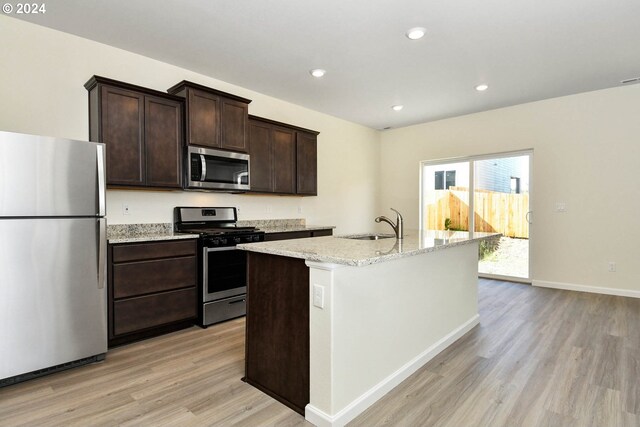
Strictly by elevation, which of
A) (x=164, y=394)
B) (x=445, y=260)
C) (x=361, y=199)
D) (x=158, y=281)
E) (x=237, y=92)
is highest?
(x=237, y=92)

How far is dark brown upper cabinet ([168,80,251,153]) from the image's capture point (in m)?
3.38

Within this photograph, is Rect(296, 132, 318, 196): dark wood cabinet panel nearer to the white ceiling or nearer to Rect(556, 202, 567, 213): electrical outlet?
the white ceiling

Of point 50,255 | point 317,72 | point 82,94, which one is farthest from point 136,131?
point 317,72

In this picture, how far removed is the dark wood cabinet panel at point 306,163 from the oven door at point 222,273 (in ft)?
5.10

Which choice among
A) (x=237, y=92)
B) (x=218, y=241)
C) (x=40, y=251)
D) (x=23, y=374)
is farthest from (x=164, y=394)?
(x=237, y=92)

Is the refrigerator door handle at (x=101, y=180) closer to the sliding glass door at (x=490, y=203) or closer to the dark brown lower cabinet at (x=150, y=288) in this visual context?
the dark brown lower cabinet at (x=150, y=288)

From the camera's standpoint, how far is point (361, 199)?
6297 millimetres

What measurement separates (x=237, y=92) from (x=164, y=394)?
344cm

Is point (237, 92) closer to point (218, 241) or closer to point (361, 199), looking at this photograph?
point (218, 241)

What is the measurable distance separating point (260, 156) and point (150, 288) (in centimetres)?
202

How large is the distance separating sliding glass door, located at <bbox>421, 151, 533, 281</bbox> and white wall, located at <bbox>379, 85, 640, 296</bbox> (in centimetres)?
17

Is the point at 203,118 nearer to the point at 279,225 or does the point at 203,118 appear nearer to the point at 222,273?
the point at 222,273

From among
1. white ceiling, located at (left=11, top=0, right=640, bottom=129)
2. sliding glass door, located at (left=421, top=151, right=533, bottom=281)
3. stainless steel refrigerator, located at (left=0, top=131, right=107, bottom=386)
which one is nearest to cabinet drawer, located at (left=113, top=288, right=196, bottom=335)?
stainless steel refrigerator, located at (left=0, top=131, right=107, bottom=386)

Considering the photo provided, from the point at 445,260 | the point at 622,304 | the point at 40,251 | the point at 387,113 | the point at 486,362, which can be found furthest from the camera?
the point at 387,113
